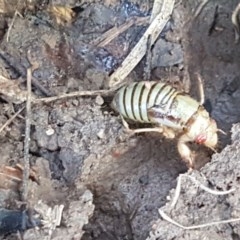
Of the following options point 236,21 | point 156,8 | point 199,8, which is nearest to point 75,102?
point 156,8

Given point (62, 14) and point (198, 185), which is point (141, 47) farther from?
point (198, 185)

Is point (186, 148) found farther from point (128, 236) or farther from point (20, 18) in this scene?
point (20, 18)

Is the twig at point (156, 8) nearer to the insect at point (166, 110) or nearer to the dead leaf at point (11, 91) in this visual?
the insect at point (166, 110)

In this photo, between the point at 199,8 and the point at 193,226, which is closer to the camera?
the point at 193,226

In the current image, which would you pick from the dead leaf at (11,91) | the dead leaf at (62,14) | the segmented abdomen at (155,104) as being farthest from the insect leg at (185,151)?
the dead leaf at (62,14)

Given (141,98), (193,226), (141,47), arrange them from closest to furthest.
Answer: (193,226) → (141,98) → (141,47)

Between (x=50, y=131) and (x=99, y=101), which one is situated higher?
(x=99, y=101)

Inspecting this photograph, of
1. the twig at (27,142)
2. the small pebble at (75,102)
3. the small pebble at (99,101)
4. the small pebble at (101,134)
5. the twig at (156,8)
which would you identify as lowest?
the twig at (27,142)

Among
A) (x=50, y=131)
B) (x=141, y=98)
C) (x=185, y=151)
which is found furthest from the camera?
(x=141, y=98)

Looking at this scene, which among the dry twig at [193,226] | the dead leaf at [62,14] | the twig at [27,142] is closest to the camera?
the dry twig at [193,226]
